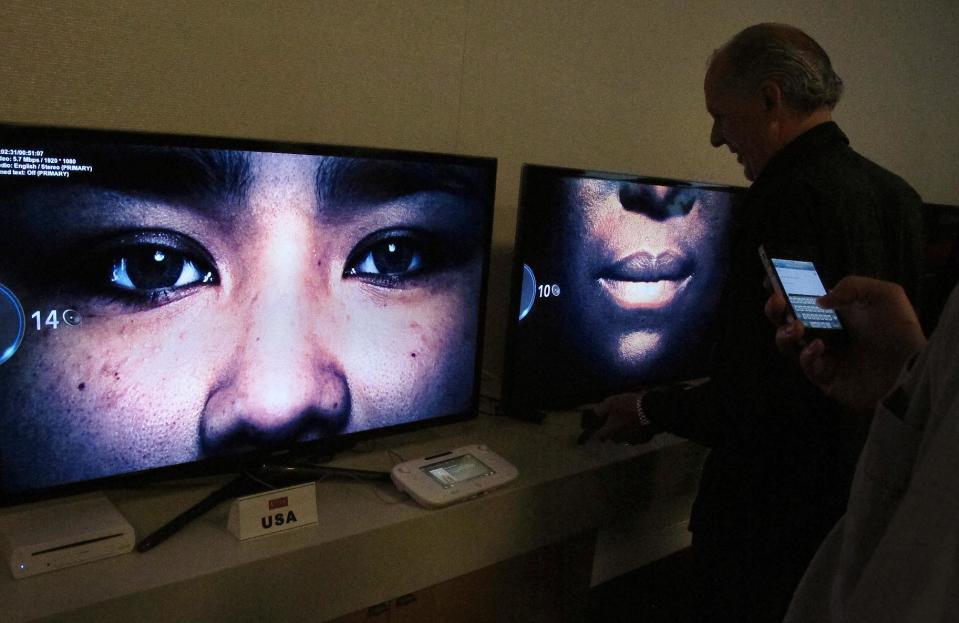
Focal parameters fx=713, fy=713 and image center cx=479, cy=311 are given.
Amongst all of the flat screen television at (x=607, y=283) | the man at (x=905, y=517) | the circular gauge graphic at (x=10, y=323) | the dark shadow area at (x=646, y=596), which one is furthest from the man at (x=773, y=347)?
the circular gauge graphic at (x=10, y=323)

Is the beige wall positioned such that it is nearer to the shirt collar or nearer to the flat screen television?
the flat screen television

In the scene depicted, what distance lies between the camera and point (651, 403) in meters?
1.71

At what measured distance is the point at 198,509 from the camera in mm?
1268

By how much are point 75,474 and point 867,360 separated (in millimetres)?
1304

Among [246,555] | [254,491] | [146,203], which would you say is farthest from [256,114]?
[246,555]

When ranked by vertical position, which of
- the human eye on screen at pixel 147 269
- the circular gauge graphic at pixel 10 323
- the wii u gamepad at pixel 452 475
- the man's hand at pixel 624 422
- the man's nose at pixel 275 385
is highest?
the human eye on screen at pixel 147 269

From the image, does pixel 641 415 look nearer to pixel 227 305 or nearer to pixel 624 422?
pixel 624 422

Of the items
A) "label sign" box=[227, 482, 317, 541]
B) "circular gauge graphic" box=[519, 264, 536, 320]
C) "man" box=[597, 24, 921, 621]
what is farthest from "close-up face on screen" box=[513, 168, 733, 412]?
"label sign" box=[227, 482, 317, 541]

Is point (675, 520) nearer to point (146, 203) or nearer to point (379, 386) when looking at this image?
point (379, 386)

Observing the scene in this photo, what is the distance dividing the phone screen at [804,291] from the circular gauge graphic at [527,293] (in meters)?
0.60

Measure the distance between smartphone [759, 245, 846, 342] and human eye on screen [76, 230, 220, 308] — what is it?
985mm

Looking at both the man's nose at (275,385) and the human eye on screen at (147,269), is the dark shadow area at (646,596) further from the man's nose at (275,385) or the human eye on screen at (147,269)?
the human eye on screen at (147,269)

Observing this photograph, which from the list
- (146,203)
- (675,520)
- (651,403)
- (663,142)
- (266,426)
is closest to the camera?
(146,203)

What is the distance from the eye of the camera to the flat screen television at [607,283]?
5.73ft
